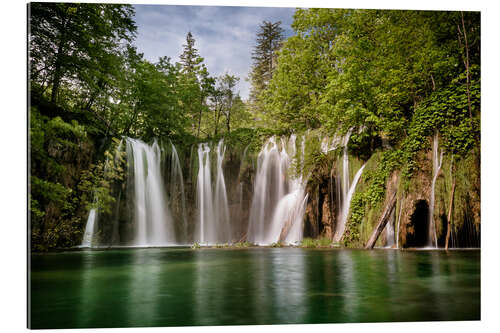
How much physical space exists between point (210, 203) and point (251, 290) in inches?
193

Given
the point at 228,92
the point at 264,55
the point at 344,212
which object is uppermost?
the point at 264,55

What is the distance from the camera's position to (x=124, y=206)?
6.98 m

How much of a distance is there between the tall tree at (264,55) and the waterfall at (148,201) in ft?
8.28

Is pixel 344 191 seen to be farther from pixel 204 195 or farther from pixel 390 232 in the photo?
pixel 204 195

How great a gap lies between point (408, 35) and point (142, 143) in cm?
515

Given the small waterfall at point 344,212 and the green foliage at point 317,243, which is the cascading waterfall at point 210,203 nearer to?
the green foliage at point 317,243

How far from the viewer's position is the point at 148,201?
784 cm

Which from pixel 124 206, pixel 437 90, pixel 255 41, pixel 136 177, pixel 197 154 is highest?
pixel 255 41

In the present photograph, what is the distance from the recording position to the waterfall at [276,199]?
7.23 metres

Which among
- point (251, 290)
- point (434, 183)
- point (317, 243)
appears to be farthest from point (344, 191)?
point (251, 290)

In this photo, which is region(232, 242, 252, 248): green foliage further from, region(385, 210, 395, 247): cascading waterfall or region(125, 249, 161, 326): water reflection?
region(385, 210, 395, 247): cascading waterfall

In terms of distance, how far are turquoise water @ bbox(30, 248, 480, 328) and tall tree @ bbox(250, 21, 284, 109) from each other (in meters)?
3.03
